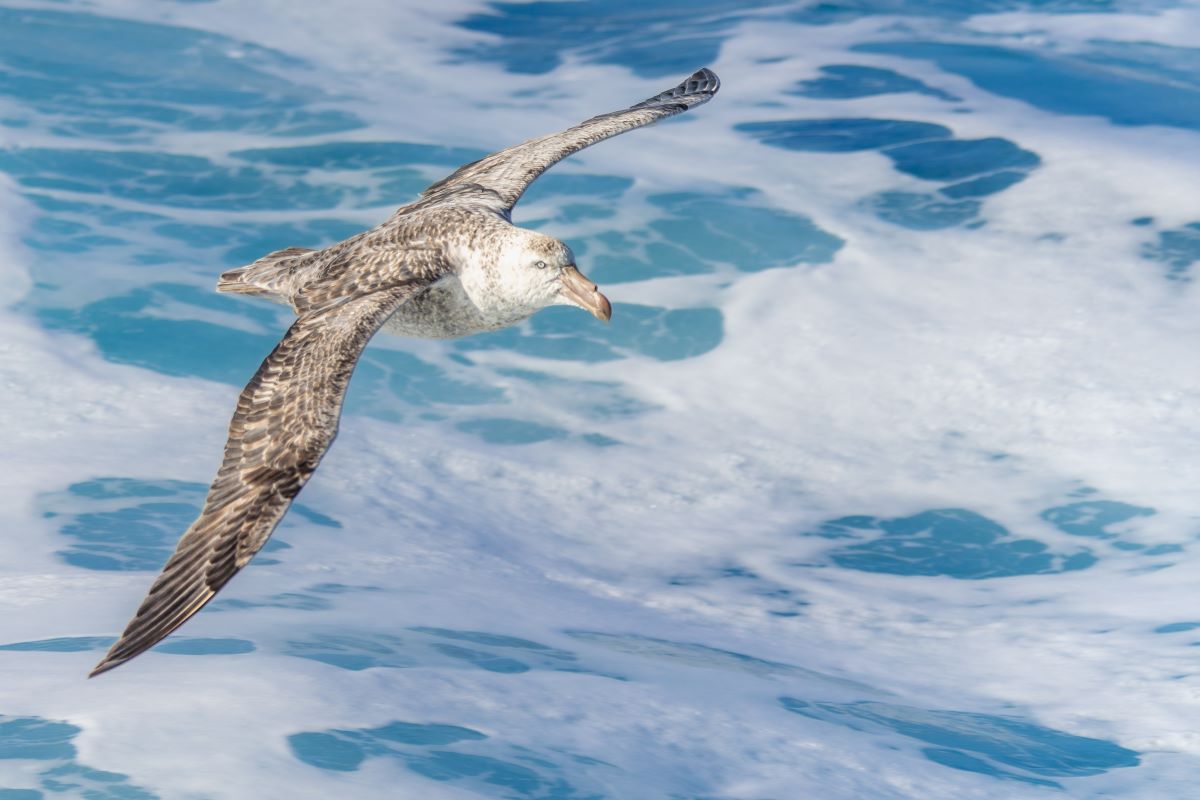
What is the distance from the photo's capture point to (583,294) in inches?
365

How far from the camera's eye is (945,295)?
1673 centimetres

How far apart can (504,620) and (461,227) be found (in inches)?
136

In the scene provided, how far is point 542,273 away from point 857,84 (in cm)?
1386

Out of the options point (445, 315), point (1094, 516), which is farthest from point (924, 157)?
point (445, 315)

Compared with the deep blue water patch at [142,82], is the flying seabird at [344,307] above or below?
below

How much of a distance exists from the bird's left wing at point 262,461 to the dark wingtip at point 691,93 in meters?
5.07

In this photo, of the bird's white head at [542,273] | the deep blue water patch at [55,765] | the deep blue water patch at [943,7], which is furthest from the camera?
the deep blue water patch at [943,7]

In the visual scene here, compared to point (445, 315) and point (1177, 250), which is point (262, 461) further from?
point (1177, 250)

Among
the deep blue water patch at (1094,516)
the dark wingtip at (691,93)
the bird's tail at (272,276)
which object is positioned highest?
the dark wingtip at (691,93)

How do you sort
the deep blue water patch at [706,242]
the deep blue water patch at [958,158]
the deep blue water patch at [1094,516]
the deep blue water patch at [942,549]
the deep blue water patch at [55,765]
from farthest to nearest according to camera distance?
the deep blue water patch at [958,158] < the deep blue water patch at [706,242] < the deep blue water patch at [1094,516] < the deep blue water patch at [942,549] < the deep blue water patch at [55,765]

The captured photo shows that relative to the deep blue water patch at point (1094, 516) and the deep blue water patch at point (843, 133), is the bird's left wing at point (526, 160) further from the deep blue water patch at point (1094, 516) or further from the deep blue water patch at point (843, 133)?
the deep blue water patch at point (843, 133)

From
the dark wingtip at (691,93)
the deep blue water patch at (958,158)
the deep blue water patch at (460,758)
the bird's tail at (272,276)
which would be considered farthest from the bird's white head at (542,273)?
the deep blue water patch at (958,158)

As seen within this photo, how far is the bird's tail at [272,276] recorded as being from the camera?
10148mm

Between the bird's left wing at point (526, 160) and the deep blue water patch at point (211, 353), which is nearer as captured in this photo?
the bird's left wing at point (526, 160)
